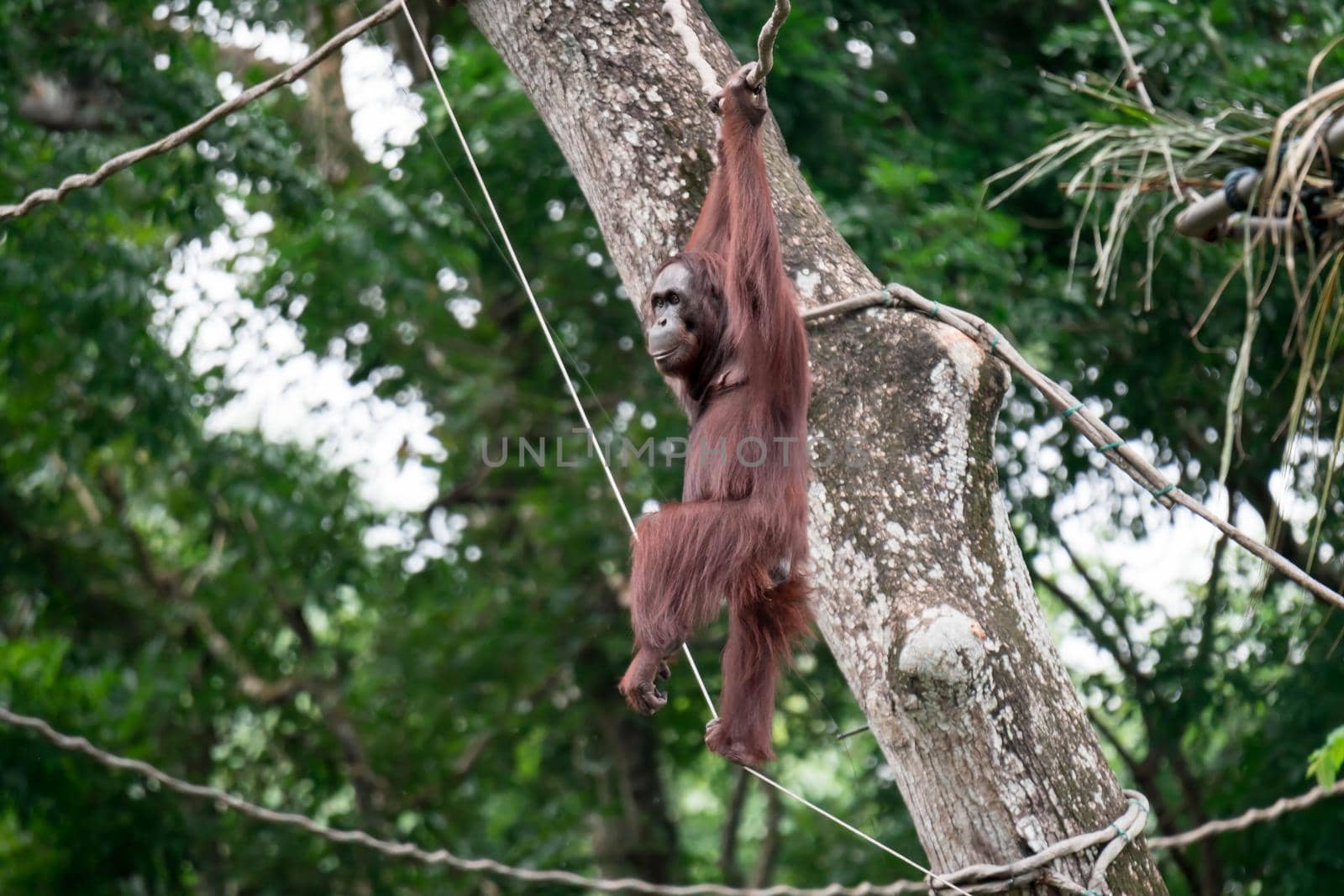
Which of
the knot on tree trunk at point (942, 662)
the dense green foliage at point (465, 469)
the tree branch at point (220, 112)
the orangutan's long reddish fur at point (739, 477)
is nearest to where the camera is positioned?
the knot on tree trunk at point (942, 662)

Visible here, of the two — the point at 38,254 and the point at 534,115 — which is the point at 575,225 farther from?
the point at 38,254

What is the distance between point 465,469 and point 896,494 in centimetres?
664

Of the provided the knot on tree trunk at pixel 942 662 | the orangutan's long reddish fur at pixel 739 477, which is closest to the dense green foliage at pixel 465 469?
the orangutan's long reddish fur at pixel 739 477

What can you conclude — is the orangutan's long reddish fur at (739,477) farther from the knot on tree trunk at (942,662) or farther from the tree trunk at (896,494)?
the knot on tree trunk at (942,662)

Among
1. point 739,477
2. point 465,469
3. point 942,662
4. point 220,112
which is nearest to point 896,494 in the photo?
point 942,662

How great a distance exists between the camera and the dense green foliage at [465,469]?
246 inches

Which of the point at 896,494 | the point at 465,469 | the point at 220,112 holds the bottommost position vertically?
the point at 896,494

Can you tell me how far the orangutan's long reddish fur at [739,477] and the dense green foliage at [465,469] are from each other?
1622mm

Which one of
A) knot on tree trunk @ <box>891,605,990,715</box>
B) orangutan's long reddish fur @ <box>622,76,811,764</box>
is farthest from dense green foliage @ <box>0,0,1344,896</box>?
knot on tree trunk @ <box>891,605,990,715</box>

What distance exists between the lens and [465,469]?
30.2 ft

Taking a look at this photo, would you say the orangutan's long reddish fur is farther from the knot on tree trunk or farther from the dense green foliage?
the dense green foliage

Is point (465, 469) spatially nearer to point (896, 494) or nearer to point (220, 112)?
point (220, 112)

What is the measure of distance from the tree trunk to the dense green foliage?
79.7 inches

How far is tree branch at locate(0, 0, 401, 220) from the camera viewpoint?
3.40 m
